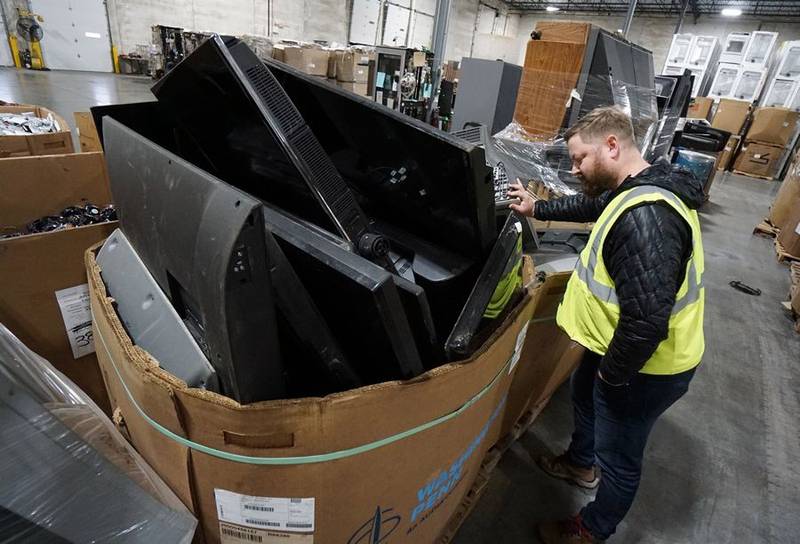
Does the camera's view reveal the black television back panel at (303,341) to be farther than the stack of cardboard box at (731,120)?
No

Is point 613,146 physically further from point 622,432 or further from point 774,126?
point 774,126

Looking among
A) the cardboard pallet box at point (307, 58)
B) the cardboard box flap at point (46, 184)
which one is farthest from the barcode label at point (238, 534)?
the cardboard pallet box at point (307, 58)

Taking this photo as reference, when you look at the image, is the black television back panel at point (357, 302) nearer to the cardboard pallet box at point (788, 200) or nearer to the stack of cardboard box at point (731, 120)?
the cardboard pallet box at point (788, 200)

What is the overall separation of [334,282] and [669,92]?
4.67 meters

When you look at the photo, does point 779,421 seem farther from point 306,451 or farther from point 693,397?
point 306,451

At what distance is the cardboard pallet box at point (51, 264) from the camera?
1.21 metres

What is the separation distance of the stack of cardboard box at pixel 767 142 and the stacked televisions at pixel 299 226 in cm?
1056

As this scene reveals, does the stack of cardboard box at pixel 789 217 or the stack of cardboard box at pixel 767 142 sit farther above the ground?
the stack of cardboard box at pixel 767 142

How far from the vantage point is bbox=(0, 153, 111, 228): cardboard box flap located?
1.38 meters

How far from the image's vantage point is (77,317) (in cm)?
136

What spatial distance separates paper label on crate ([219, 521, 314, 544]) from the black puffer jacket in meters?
0.83

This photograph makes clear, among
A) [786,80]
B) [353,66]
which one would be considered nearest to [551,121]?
[353,66]

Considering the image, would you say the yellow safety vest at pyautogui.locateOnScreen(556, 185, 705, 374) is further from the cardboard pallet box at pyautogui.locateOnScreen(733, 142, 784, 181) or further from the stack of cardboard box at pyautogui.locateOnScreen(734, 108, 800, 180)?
the cardboard pallet box at pyautogui.locateOnScreen(733, 142, 784, 181)

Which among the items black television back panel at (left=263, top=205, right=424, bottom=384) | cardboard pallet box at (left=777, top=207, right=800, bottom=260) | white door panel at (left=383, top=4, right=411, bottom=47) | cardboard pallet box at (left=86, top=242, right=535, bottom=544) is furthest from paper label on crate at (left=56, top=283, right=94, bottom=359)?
white door panel at (left=383, top=4, right=411, bottom=47)
